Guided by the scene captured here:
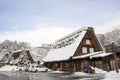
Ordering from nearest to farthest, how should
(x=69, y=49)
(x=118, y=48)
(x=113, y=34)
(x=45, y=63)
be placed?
1. (x=118, y=48)
2. (x=69, y=49)
3. (x=45, y=63)
4. (x=113, y=34)

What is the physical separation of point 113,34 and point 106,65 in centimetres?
9932

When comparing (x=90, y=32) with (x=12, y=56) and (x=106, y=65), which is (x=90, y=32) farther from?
(x=12, y=56)

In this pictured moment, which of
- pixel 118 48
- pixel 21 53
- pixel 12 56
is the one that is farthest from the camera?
pixel 12 56

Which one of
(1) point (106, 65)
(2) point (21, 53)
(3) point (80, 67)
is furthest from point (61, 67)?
(2) point (21, 53)

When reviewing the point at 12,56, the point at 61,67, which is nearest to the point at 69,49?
the point at 61,67

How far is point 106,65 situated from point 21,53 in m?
53.6

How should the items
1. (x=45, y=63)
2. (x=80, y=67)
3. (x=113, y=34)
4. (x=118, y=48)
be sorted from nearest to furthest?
1. (x=118, y=48)
2. (x=80, y=67)
3. (x=45, y=63)
4. (x=113, y=34)

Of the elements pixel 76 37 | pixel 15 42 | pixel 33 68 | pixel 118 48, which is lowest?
pixel 33 68

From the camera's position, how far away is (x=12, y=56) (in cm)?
10006

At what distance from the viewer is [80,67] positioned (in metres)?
46.7

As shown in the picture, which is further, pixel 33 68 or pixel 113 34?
pixel 113 34

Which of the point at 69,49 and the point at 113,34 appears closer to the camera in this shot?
the point at 69,49

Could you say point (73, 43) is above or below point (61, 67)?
above

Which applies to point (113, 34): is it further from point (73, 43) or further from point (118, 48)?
point (118, 48)
